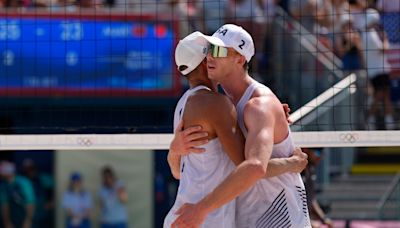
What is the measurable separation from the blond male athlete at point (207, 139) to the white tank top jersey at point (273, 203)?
89 millimetres

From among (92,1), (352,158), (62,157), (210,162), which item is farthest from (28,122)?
(210,162)

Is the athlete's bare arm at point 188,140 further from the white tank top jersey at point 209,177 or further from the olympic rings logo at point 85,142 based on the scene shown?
the olympic rings logo at point 85,142

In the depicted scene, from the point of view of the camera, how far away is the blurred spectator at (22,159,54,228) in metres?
17.8

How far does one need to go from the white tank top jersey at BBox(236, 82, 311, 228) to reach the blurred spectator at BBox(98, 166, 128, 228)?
11318 mm

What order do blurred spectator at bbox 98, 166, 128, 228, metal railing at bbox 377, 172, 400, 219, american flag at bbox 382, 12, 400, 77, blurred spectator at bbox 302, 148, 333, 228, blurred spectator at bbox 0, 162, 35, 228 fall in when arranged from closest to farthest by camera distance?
1. blurred spectator at bbox 302, 148, 333, 228
2. metal railing at bbox 377, 172, 400, 219
3. american flag at bbox 382, 12, 400, 77
4. blurred spectator at bbox 0, 162, 35, 228
5. blurred spectator at bbox 98, 166, 128, 228

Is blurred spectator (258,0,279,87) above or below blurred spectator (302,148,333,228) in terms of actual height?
above

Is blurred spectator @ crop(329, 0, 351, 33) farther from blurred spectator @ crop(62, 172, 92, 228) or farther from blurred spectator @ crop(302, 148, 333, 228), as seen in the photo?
blurred spectator @ crop(302, 148, 333, 228)

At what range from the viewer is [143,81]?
15.7 meters

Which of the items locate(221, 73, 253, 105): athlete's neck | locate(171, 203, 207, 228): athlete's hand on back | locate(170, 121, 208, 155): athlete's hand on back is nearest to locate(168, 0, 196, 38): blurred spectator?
locate(221, 73, 253, 105): athlete's neck

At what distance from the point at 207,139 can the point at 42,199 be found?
12.6m

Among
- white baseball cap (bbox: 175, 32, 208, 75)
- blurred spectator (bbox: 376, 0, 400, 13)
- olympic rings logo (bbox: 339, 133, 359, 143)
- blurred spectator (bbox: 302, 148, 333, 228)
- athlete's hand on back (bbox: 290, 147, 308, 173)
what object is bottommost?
blurred spectator (bbox: 302, 148, 333, 228)

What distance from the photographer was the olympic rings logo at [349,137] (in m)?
7.38

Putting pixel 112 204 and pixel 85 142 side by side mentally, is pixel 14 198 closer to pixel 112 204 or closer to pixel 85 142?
pixel 112 204

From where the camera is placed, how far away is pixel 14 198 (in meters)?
17.1
